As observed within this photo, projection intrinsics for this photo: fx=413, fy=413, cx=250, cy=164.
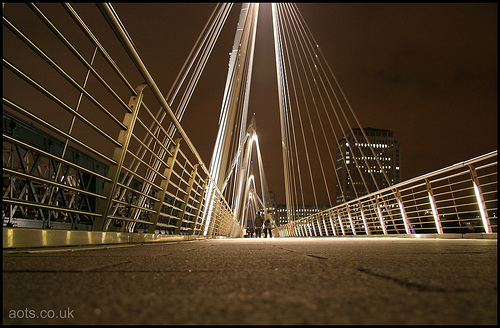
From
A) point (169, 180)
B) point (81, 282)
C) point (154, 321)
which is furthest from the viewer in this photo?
point (169, 180)

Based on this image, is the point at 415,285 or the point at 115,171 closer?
the point at 415,285

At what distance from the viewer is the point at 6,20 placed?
78.8 inches

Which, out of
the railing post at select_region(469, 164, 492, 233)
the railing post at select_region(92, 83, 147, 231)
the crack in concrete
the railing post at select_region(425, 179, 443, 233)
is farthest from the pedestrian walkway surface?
the railing post at select_region(425, 179, 443, 233)

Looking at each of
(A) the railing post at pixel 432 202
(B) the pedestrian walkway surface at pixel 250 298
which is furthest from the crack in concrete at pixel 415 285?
(A) the railing post at pixel 432 202

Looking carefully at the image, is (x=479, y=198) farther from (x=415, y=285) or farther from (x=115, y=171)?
(x=415, y=285)

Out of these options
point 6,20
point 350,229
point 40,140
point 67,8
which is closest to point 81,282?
point 6,20

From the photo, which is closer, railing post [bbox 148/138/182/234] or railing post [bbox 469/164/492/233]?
railing post [bbox 148/138/182/234]

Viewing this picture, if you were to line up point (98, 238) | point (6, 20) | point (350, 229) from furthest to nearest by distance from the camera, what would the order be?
point (350, 229) < point (98, 238) < point (6, 20)

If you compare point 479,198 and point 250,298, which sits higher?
point 479,198

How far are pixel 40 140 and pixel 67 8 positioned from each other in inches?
410

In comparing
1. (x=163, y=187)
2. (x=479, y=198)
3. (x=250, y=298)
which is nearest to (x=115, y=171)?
(x=163, y=187)

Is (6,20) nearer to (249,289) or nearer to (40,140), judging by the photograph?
(249,289)

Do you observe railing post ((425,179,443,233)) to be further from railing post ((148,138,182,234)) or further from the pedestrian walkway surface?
the pedestrian walkway surface

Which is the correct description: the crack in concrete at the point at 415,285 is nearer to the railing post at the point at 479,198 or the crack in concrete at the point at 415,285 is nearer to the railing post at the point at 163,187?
the railing post at the point at 163,187
